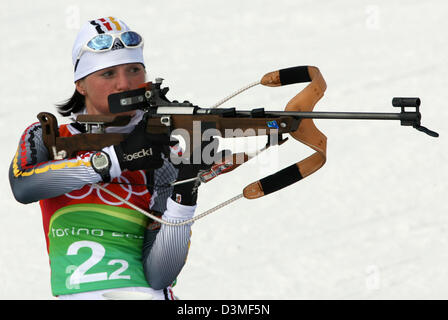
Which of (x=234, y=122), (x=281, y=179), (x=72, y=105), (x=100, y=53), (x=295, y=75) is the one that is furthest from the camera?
(x=72, y=105)

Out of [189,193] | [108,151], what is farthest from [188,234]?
[108,151]

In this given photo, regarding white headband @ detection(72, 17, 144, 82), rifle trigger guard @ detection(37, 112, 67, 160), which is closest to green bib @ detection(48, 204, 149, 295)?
rifle trigger guard @ detection(37, 112, 67, 160)

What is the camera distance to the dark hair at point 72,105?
6.21 meters

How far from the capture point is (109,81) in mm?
6000

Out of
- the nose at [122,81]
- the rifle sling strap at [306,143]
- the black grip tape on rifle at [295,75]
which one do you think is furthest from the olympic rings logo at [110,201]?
A: the black grip tape on rifle at [295,75]

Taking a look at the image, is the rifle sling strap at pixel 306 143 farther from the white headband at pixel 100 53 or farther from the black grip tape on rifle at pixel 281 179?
the white headband at pixel 100 53

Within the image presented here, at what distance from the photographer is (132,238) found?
6.14 meters

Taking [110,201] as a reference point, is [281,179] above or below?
above

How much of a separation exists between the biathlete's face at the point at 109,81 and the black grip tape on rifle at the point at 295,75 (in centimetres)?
69

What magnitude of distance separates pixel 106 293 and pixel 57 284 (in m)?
0.26

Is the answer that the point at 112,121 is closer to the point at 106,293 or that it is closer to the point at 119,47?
the point at 119,47

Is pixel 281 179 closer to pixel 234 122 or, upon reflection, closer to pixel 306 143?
pixel 306 143

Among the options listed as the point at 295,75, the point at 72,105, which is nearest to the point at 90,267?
the point at 72,105

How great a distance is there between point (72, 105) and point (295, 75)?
1174 millimetres
